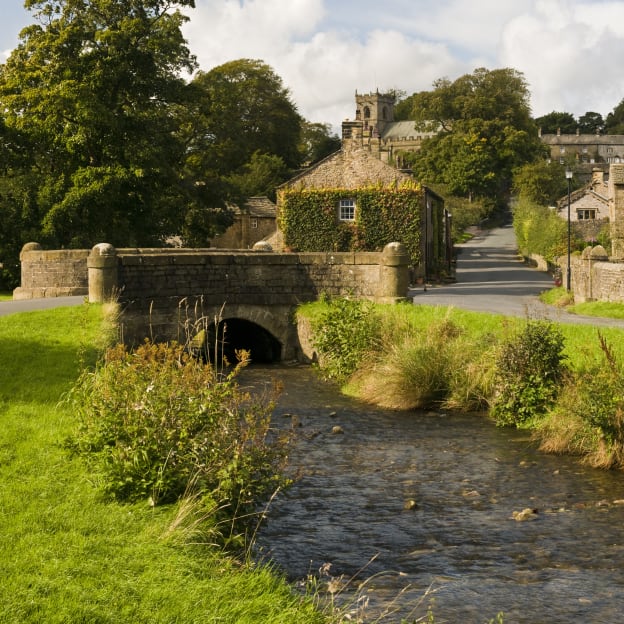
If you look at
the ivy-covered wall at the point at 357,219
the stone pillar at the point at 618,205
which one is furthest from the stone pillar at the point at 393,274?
the stone pillar at the point at 618,205

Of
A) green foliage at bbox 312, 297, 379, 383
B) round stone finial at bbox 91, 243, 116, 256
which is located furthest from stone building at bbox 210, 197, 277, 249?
round stone finial at bbox 91, 243, 116, 256

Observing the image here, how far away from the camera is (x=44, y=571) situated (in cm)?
712

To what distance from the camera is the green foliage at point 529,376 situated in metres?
16.7

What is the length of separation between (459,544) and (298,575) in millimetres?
2189

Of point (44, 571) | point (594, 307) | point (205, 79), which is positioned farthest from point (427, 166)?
point (44, 571)

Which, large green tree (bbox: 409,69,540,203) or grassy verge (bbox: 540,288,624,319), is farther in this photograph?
large green tree (bbox: 409,69,540,203)

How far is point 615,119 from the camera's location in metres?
168

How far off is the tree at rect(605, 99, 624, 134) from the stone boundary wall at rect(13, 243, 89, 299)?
15237 cm

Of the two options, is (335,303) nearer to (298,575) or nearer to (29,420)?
(29,420)

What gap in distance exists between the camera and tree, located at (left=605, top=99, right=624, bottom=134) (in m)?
166

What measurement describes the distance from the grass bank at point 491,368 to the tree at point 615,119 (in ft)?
506

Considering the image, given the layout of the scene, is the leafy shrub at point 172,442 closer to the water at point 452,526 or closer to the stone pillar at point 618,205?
the water at point 452,526

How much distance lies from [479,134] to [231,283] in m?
73.3

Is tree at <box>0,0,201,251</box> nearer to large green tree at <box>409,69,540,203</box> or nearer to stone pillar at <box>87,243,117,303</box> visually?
stone pillar at <box>87,243,117,303</box>
